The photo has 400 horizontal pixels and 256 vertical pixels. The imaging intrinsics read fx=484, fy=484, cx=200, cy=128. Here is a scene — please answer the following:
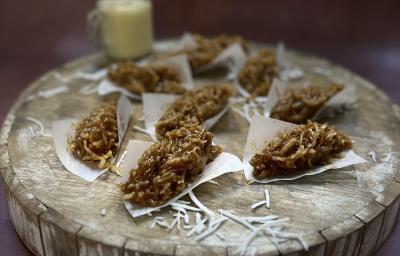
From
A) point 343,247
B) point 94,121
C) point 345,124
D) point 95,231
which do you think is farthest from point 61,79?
point 343,247

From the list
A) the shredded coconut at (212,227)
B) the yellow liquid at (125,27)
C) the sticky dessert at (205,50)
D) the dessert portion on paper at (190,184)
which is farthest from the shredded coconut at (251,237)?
the yellow liquid at (125,27)

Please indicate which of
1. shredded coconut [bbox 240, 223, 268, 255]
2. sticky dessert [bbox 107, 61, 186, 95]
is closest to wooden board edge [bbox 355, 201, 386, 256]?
shredded coconut [bbox 240, 223, 268, 255]

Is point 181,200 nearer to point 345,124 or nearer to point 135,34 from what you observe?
point 345,124

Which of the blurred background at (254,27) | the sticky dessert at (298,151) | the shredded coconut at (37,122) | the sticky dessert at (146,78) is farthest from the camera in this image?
the blurred background at (254,27)

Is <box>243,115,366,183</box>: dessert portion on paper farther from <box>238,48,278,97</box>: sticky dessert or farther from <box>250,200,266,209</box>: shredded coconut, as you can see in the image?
<box>238,48,278,97</box>: sticky dessert

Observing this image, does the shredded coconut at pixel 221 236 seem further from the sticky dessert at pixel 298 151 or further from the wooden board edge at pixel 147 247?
the sticky dessert at pixel 298 151
